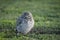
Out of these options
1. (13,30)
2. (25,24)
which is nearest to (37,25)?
(13,30)

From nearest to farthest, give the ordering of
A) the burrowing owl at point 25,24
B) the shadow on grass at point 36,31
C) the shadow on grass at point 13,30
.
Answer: the burrowing owl at point 25,24 → the shadow on grass at point 36,31 → the shadow on grass at point 13,30

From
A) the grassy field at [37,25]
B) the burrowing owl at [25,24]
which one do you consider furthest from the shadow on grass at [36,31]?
the burrowing owl at [25,24]

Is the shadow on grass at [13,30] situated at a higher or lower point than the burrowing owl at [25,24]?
lower

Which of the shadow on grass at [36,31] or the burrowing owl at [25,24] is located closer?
the burrowing owl at [25,24]

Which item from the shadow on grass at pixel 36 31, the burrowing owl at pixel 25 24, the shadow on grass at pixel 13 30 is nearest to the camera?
the burrowing owl at pixel 25 24

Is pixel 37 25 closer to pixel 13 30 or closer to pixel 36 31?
pixel 36 31

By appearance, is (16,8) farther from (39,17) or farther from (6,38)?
(6,38)

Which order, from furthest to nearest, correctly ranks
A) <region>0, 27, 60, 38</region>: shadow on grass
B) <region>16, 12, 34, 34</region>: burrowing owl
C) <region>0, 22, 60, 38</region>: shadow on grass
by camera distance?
<region>0, 22, 60, 38</region>: shadow on grass → <region>0, 27, 60, 38</region>: shadow on grass → <region>16, 12, 34, 34</region>: burrowing owl

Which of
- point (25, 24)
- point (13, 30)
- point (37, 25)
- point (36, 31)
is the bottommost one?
point (36, 31)

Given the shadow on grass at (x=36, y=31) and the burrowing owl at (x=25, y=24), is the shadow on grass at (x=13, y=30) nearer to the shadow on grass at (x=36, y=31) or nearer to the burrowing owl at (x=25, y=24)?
the shadow on grass at (x=36, y=31)

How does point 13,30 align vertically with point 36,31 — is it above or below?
above

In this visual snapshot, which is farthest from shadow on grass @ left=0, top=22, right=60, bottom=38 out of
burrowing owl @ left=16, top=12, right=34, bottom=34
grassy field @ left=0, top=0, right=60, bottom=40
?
burrowing owl @ left=16, top=12, right=34, bottom=34

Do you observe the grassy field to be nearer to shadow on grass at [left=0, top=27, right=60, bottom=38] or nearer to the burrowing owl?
shadow on grass at [left=0, top=27, right=60, bottom=38]

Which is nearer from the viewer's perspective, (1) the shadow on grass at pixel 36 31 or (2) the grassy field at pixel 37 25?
(2) the grassy field at pixel 37 25
